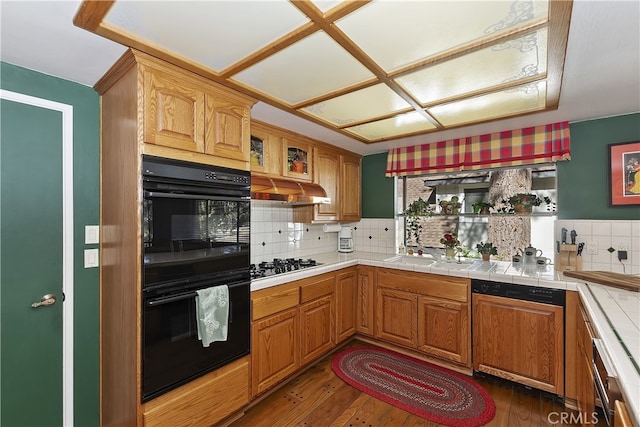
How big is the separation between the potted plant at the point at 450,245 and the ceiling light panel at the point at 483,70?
5.29ft

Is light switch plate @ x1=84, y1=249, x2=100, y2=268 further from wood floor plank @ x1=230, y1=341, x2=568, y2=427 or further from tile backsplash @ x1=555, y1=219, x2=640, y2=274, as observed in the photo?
tile backsplash @ x1=555, y1=219, x2=640, y2=274

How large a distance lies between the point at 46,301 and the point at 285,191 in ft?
5.56

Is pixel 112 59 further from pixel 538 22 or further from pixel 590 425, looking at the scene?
pixel 590 425

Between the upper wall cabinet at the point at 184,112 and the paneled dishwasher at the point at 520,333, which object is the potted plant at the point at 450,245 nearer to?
the paneled dishwasher at the point at 520,333

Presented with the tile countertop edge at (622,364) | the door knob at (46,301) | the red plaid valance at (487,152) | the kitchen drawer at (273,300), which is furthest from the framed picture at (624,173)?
the door knob at (46,301)

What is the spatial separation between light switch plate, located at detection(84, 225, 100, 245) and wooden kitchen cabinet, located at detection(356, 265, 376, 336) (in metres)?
2.35

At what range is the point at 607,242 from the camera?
94.3 inches

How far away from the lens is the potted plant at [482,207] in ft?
10.2

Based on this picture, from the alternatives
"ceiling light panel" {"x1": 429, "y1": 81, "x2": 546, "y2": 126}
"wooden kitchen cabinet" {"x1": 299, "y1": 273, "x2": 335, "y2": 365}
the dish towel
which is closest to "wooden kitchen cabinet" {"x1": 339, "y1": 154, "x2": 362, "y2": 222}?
"wooden kitchen cabinet" {"x1": 299, "y1": 273, "x2": 335, "y2": 365}

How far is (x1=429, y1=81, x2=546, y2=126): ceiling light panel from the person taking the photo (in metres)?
1.96

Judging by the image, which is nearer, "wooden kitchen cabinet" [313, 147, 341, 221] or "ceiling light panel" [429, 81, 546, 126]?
"ceiling light panel" [429, 81, 546, 126]

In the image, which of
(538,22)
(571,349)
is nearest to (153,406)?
(538,22)

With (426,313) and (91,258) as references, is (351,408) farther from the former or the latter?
(91,258)

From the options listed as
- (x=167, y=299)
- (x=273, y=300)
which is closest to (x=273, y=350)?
(x=273, y=300)
